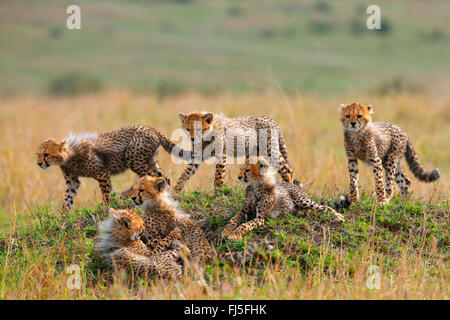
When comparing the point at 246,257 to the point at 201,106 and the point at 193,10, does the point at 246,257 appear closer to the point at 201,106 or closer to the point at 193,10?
the point at 201,106

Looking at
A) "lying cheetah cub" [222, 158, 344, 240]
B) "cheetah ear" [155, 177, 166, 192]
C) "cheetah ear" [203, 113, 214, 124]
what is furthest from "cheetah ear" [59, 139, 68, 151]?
"lying cheetah cub" [222, 158, 344, 240]

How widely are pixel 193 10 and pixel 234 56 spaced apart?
835 centimetres

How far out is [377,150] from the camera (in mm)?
6160

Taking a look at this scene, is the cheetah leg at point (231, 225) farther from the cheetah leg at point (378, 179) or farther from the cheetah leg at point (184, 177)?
the cheetah leg at point (378, 179)

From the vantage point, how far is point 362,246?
16.9 feet

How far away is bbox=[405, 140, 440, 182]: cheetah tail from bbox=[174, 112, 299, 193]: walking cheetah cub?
1.20m

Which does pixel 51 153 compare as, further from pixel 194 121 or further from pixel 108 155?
pixel 194 121

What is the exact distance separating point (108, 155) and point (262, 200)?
1838 millimetres

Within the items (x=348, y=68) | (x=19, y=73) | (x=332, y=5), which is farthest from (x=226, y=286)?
(x=332, y=5)

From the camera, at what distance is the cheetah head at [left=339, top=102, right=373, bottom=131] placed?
5809 millimetres

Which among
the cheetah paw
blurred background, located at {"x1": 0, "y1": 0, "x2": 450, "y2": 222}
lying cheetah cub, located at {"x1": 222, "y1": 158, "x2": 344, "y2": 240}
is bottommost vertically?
the cheetah paw

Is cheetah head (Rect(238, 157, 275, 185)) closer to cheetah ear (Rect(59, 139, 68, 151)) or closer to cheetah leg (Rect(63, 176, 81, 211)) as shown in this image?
cheetah ear (Rect(59, 139, 68, 151))

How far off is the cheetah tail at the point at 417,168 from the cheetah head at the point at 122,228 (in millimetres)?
3024
